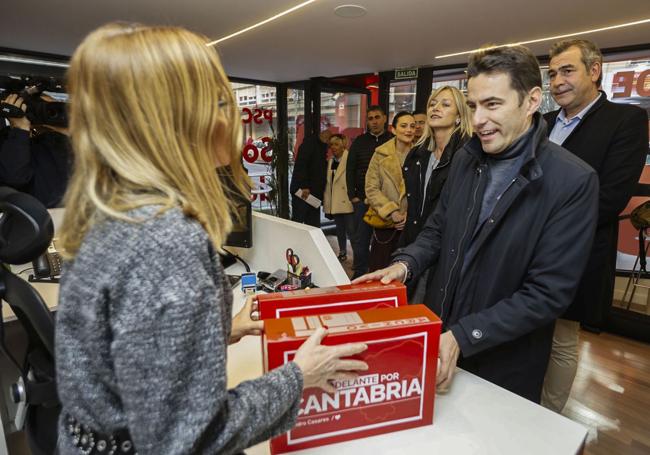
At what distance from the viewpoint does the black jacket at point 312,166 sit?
187 inches

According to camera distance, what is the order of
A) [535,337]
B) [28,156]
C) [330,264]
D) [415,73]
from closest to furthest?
1. [535,337]
2. [330,264]
3. [28,156]
4. [415,73]

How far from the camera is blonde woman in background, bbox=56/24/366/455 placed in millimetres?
472

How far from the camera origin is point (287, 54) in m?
4.30

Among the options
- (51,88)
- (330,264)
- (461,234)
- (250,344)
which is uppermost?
(51,88)

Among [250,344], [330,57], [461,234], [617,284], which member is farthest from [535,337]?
[330,57]

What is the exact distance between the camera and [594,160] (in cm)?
175

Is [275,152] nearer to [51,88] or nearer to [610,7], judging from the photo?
[51,88]

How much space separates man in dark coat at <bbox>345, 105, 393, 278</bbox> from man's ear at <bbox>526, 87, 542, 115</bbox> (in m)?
2.66

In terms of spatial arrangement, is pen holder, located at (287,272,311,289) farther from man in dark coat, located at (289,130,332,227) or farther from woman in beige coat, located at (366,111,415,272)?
man in dark coat, located at (289,130,332,227)

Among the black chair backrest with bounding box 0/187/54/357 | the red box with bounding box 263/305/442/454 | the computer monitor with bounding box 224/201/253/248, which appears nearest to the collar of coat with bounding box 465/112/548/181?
the red box with bounding box 263/305/442/454

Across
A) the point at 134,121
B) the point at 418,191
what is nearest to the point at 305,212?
the point at 418,191

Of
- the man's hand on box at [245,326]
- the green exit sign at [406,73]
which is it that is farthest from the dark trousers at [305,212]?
the man's hand on box at [245,326]

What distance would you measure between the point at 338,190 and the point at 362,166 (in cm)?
61

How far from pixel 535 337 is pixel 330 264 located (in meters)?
Result: 0.75
